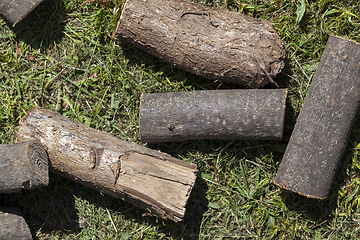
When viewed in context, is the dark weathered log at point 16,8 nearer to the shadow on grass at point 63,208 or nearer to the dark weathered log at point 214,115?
the dark weathered log at point 214,115

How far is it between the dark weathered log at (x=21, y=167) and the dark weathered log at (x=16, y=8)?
5.05ft

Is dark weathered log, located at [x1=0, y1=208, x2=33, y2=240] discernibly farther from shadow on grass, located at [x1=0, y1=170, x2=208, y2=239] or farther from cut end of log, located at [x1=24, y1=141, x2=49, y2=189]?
cut end of log, located at [x1=24, y1=141, x2=49, y2=189]

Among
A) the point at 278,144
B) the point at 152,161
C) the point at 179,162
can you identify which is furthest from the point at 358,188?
the point at 152,161

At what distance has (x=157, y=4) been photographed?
117 inches

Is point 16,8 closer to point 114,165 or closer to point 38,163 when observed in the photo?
point 38,163

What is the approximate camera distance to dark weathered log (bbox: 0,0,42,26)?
321 centimetres

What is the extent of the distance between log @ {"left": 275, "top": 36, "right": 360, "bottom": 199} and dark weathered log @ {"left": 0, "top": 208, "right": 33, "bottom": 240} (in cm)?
293

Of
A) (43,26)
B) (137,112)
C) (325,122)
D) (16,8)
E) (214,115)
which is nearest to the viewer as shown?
(325,122)

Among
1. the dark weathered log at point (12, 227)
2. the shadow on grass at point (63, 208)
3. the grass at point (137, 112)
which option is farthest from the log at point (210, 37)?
the dark weathered log at point (12, 227)

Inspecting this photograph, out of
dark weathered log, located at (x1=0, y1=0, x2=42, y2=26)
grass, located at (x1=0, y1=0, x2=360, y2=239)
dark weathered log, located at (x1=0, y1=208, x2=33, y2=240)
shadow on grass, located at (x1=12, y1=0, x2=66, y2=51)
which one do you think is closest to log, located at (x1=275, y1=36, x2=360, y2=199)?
grass, located at (x1=0, y1=0, x2=360, y2=239)

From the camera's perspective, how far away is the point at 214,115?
2902 millimetres

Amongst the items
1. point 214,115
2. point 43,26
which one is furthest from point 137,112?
point 43,26

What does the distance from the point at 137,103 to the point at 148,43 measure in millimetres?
775

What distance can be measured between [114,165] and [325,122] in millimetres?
2188
